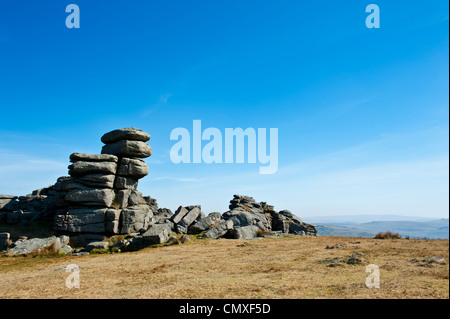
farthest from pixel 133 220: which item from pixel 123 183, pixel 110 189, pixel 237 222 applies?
pixel 237 222

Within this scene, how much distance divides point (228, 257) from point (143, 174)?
20.0 meters

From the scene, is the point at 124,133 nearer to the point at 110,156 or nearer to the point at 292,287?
the point at 110,156

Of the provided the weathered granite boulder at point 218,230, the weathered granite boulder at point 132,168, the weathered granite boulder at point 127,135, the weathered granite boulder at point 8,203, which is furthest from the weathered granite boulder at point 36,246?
the weathered granite boulder at point 218,230

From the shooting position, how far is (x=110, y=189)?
34.1m

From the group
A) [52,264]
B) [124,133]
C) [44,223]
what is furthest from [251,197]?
[52,264]

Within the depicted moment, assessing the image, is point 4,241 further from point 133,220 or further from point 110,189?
point 133,220

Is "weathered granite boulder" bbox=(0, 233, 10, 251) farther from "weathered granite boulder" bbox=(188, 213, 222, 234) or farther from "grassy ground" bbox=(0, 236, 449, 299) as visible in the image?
"weathered granite boulder" bbox=(188, 213, 222, 234)

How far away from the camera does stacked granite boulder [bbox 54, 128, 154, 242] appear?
3159 centimetres

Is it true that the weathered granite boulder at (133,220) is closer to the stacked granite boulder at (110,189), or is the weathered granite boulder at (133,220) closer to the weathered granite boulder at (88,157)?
the stacked granite boulder at (110,189)

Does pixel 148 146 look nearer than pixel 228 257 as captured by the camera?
No

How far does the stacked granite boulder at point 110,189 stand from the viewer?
31.6 meters

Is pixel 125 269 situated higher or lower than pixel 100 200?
lower

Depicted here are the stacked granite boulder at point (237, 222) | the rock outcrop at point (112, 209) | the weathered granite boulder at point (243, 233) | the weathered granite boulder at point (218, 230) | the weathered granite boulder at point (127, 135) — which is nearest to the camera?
the rock outcrop at point (112, 209)
